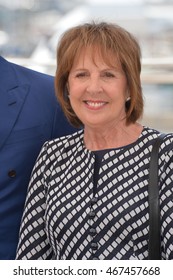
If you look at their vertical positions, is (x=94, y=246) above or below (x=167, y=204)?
below

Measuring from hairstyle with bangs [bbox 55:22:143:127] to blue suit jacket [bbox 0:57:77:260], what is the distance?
20cm

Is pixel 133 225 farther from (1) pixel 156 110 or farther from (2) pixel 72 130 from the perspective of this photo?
(1) pixel 156 110

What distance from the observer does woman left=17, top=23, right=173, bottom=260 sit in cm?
167

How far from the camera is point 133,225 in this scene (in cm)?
166

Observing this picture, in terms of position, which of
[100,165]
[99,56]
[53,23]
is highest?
[53,23]

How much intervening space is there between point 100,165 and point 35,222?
30 centimetres

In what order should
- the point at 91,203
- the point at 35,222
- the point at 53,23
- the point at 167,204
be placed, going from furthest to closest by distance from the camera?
the point at 53,23 → the point at 35,222 → the point at 91,203 → the point at 167,204

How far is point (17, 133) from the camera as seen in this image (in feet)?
6.29

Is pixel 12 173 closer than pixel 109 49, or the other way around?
pixel 109 49

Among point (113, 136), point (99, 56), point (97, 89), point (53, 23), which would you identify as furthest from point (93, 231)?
point (53, 23)

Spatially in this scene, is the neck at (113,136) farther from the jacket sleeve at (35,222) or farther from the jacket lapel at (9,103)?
the jacket lapel at (9,103)

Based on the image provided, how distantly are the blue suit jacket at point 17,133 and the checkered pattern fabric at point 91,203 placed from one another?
0.07m

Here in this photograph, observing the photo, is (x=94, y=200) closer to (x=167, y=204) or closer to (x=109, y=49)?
(x=167, y=204)
